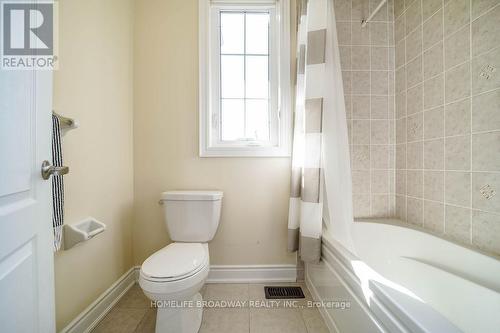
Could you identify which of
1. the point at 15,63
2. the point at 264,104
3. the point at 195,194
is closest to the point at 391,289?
the point at 195,194

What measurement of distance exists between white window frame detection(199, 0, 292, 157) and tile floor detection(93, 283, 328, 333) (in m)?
1.02

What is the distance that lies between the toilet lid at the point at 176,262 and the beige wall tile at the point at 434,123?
1.53 m

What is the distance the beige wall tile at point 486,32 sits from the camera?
3.13ft

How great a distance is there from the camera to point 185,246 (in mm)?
1301

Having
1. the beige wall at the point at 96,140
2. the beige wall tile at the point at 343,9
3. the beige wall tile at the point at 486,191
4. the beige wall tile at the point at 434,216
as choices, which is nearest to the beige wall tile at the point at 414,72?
the beige wall tile at the point at 343,9

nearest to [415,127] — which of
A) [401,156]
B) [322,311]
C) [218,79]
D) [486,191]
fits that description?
[401,156]

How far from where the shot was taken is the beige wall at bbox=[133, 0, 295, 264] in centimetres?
161

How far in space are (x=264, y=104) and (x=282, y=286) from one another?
1405 mm

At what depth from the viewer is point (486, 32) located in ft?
3.26

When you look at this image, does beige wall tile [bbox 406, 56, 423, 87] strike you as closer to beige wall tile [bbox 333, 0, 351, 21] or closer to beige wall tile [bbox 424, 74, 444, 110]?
beige wall tile [bbox 424, 74, 444, 110]

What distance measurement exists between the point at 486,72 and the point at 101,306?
7.83ft

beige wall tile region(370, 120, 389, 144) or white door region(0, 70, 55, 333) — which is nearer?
white door region(0, 70, 55, 333)

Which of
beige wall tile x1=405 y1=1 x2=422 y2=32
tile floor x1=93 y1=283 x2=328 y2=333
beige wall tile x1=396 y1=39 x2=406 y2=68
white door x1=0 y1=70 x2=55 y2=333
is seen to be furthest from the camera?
beige wall tile x1=396 y1=39 x2=406 y2=68

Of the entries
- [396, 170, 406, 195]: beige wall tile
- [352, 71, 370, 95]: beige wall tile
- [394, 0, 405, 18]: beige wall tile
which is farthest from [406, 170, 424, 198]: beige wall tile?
[394, 0, 405, 18]: beige wall tile
